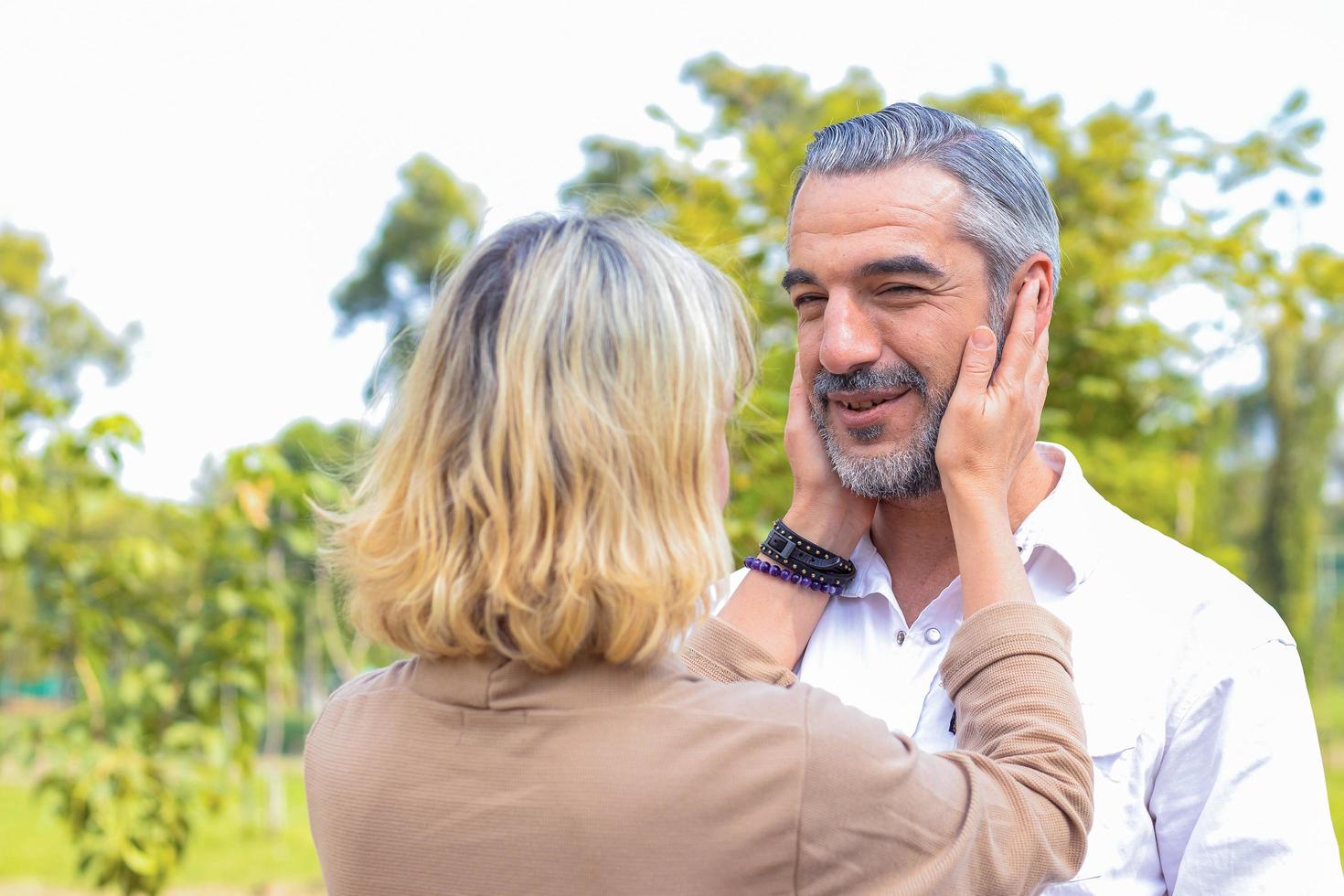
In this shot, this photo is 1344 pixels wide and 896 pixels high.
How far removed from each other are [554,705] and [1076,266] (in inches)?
125

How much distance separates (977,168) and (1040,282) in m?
0.21

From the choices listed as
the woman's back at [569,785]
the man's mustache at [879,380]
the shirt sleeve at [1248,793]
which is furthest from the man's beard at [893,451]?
the woman's back at [569,785]

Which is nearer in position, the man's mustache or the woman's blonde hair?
the woman's blonde hair

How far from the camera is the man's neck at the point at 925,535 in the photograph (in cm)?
216

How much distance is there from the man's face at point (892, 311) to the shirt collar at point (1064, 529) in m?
0.16

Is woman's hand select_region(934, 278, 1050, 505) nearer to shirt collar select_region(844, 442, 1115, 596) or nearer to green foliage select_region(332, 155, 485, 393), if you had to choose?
shirt collar select_region(844, 442, 1115, 596)

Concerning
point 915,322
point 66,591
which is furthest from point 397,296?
point 915,322

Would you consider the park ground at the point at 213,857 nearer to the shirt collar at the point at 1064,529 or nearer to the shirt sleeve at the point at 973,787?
the shirt collar at the point at 1064,529

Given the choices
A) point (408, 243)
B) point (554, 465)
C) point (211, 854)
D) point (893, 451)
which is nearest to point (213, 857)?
point (211, 854)

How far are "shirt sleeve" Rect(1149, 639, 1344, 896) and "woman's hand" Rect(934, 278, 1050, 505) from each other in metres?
0.41

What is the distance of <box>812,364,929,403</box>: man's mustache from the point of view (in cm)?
208

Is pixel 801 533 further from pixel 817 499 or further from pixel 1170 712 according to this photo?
pixel 1170 712

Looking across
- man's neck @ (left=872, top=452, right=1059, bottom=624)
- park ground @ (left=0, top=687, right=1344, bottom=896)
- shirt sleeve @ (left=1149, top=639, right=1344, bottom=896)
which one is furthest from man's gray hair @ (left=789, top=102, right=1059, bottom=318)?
park ground @ (left=0, top=687, right=1344, bottom=896)

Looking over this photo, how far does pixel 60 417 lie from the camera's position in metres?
4.59
